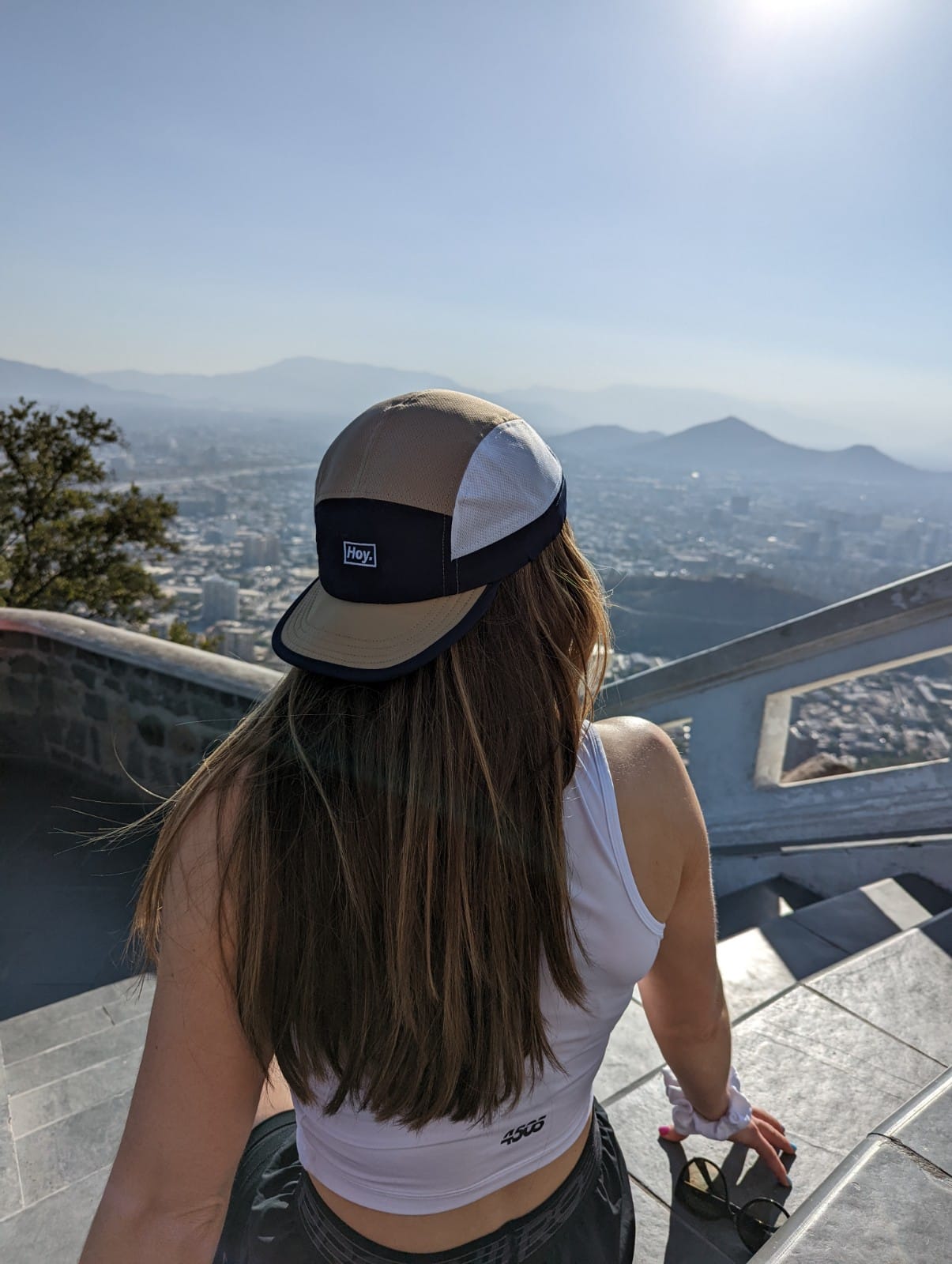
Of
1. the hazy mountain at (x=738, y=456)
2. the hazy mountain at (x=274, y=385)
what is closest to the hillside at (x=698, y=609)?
the hazy mountain at (x=738, y=456)

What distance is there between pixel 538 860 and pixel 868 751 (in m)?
2.98

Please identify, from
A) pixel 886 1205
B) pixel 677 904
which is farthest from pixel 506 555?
pixel 886 1205

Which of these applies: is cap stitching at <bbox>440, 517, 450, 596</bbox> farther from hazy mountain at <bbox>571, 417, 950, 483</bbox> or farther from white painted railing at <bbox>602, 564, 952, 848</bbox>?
hazy mountain at <bbox>571, 417, 950, 483</bbox>

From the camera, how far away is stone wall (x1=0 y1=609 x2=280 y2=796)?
4.11 metres

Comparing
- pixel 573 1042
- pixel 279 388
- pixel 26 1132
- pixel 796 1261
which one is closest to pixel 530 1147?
pixel 573 1042

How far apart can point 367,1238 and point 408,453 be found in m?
0.98

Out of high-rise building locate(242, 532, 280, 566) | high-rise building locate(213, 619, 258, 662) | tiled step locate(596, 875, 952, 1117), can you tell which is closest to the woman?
tiled step locate(596, 875, 952, 1117)

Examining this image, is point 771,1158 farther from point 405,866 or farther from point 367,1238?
point 405,866

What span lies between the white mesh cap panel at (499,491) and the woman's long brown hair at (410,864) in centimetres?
7

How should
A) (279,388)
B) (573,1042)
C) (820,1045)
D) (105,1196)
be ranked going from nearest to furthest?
(105,1196) < (573,1042) < (820,1045) < (279,388)

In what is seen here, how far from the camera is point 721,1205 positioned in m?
1.50

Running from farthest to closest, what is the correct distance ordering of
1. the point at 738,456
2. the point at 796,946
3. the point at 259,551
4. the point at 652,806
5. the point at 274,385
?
1. the point at 274,385
2. the point at 738,456
3. the point at 259,551
4. the point at 796,946
5. the point at 652,806

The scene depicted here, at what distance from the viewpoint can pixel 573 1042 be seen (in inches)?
40.1

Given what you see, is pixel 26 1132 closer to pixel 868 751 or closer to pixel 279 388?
pixel 868 751
